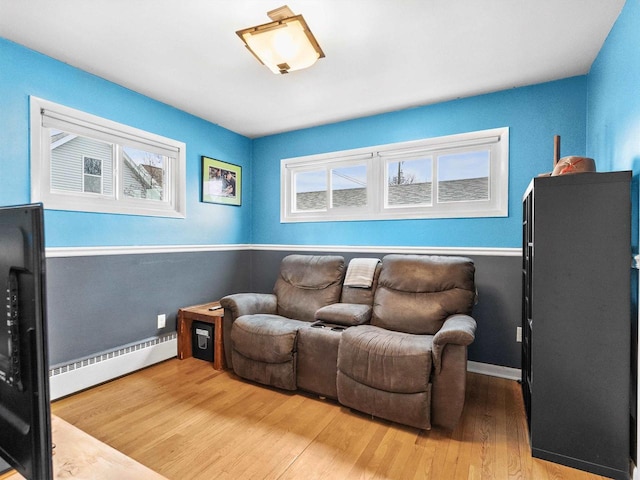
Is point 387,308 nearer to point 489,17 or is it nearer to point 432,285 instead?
point 432,285

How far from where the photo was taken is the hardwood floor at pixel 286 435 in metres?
1.65

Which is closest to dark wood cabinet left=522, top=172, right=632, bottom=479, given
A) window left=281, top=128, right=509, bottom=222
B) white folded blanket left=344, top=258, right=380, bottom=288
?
window left=281, top=128, right=509, bottom=222

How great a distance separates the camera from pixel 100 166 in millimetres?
2693

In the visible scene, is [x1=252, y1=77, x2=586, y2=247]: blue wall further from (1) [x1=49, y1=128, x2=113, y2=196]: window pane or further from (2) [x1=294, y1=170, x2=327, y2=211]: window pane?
(1) [x1=49, y1=128, x2=113, y2=196]: window pane

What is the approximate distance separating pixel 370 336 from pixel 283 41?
1865 mm

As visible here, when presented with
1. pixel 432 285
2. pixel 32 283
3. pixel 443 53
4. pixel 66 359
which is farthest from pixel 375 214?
pixel 32 283

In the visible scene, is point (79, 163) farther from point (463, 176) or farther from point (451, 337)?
point (463, 176)

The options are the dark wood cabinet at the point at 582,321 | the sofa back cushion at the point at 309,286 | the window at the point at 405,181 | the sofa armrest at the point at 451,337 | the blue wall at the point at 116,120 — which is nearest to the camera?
the dark wood cabinet at the point at 582,321

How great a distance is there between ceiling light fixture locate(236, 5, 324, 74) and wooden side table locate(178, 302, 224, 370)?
81.1 inches

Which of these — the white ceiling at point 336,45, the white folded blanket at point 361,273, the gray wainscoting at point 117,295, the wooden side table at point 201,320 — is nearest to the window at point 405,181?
the white ceiling at point 336,45

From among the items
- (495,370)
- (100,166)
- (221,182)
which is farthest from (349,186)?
(100,166)

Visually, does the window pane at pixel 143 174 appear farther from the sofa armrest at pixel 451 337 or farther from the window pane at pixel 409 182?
the sofa armrest at pixel 451 337

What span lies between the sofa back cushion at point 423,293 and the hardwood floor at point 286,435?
0.64 m

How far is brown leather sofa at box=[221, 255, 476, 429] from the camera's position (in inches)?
76.4
